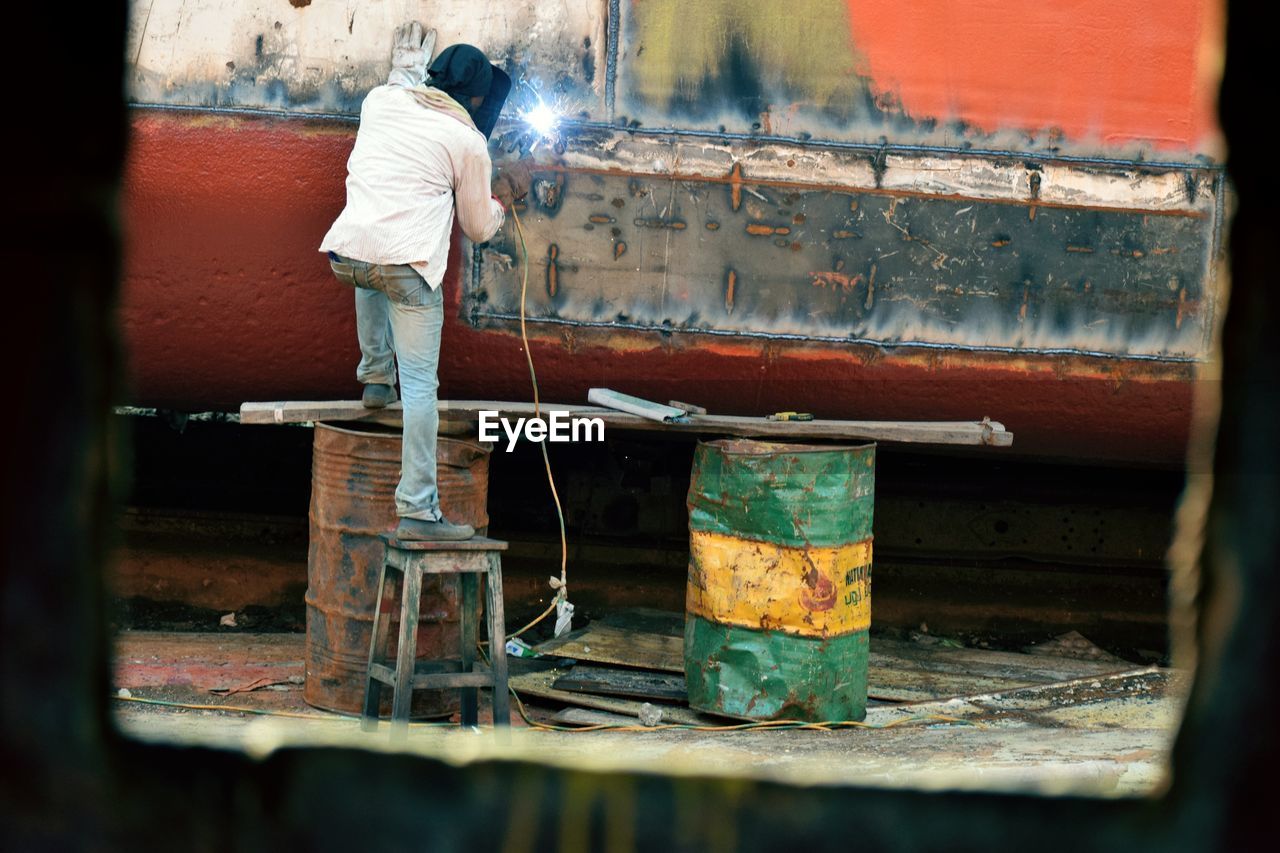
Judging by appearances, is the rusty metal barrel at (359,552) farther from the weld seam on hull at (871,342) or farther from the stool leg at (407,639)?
the weld seam on hull at (871,342)

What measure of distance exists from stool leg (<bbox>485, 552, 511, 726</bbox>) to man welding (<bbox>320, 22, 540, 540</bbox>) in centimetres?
19

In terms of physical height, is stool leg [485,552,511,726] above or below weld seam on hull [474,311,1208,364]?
below

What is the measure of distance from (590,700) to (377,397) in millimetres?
1556

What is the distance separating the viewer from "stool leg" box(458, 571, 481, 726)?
522 centimetres

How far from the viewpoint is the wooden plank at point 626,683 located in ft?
18.7

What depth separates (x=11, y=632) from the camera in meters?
1.01

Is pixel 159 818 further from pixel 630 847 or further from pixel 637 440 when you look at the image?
pixel 637 440

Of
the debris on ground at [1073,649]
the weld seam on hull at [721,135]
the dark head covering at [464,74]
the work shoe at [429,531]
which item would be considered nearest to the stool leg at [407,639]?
the work shoe at [429,531]

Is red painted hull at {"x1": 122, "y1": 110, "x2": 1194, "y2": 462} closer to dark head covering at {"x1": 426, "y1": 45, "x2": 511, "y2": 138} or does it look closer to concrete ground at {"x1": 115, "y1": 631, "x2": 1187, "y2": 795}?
dark head covering at {"x1": 426, "y1": 45, "x2": 511, "y2": 138}

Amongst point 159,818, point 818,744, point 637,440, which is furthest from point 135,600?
point 159,818

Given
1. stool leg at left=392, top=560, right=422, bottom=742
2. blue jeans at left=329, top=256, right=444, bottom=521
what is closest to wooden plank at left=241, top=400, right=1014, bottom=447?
blue jeans at left=329, top=256, right=444, bottom=521

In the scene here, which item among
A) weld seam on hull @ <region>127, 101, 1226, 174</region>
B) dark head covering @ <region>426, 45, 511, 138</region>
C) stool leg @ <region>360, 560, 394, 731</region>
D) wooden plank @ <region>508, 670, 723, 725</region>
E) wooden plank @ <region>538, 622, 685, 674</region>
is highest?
dark head covering @ <region>426, 45, 511, 138</region>

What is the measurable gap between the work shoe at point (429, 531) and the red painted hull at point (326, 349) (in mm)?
1143

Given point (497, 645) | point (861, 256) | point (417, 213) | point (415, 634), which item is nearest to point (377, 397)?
point (417, 213)
